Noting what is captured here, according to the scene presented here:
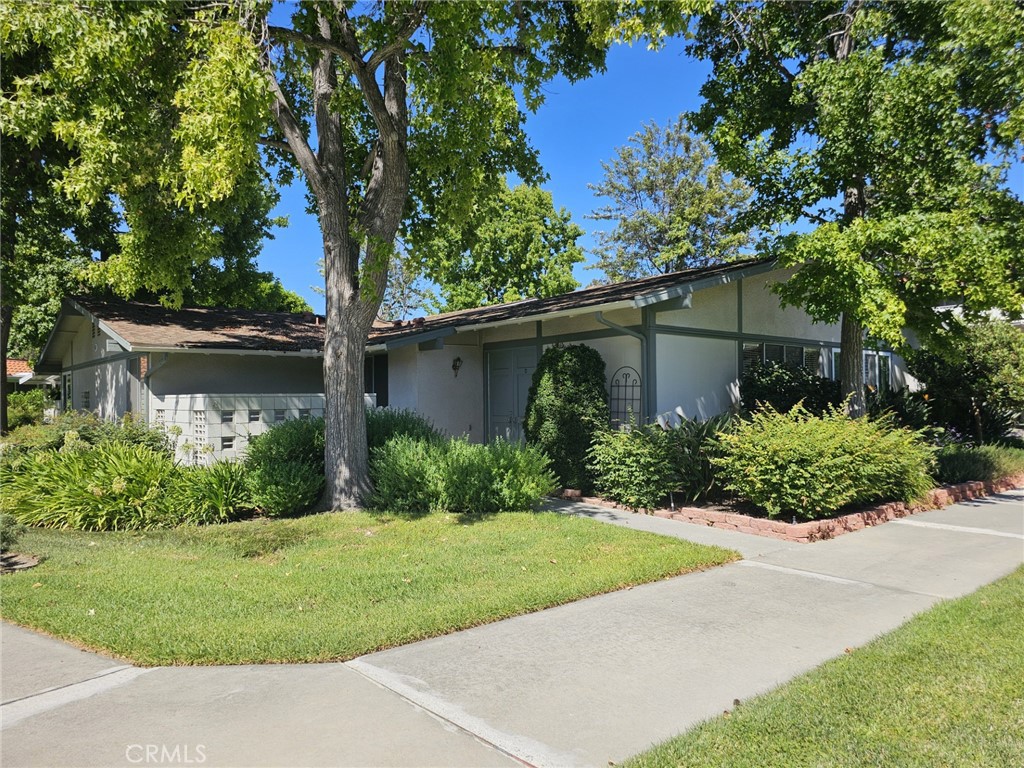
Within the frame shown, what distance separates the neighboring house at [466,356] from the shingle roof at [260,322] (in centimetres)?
6

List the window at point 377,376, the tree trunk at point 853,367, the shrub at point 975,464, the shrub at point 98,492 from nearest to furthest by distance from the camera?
the shrub at point 98,492, the shrub at point 975,464, the tree trunk at point 853,367, the window at point 377,376

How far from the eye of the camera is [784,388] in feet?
42.2

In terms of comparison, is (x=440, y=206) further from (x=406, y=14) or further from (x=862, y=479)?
(x=862, y=479)

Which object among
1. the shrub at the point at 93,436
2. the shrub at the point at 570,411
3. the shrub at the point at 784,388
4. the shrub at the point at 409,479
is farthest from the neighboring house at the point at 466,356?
the shrub at the point at 409,479

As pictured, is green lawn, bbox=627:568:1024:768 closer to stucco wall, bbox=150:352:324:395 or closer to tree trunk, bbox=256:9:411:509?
tree trunk, bbox=256:9:411:509

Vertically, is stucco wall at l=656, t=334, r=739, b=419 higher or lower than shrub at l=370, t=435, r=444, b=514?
higher

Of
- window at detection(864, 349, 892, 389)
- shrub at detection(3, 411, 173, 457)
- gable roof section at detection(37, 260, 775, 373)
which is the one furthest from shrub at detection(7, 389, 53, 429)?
window at detection(864, 349, 892, 389)

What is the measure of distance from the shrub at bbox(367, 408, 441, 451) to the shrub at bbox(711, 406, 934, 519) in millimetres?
5138

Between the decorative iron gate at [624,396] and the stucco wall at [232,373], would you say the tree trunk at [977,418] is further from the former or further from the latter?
the stucco wall at [232,373]

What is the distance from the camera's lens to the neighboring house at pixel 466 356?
11.4 meters

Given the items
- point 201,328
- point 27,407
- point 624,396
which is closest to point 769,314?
point 624,396

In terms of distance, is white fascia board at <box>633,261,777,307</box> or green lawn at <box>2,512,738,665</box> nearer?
green lawn at <box>2,512,738,665</box>

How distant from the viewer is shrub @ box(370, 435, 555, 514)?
9523mm

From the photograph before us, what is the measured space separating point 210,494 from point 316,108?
6.16 meters
